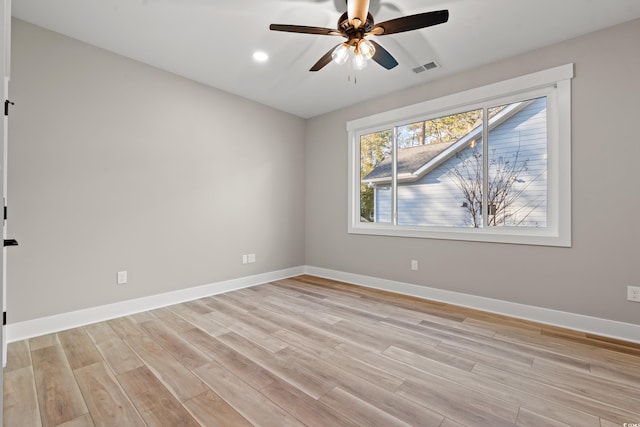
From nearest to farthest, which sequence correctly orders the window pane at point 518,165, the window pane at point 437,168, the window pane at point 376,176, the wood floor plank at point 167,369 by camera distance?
the wood floor plank at point 167,369
the window pane at point 518,165
the window pane at point 437,168
the window pane at point 376,176

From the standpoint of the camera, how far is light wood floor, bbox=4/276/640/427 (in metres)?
1.65

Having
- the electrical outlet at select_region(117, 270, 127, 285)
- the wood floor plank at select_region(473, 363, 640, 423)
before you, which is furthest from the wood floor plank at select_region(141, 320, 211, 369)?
the wood floor plank at select_region(473, 363, 640, 423)

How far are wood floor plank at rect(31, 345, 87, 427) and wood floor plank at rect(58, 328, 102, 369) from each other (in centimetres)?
4

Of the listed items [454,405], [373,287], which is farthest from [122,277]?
[454,405]

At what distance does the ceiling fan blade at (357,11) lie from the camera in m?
→ 2.00

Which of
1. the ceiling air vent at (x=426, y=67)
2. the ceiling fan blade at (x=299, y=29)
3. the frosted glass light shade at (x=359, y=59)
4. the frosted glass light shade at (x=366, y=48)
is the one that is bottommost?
the frosted glass light shade at (x=359, y=59)

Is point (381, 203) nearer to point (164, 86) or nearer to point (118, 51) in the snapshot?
point (164, 86)

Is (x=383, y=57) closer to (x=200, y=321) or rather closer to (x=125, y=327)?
(x=200, y=321)

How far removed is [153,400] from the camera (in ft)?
5.81

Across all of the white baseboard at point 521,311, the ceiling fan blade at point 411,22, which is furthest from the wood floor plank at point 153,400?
the white baseboard at point 521,311

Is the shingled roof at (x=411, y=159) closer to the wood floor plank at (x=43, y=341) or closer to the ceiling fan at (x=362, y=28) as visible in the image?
the ceiling fan at (x=362, y=28)

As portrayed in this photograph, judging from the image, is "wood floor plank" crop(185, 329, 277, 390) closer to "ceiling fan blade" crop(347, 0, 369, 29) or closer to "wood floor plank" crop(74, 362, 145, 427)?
"wood floor plank" crop(74, 362, 145, 427)

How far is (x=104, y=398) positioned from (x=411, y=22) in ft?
9.81

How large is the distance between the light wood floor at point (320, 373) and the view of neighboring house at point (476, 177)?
113 centimetres
